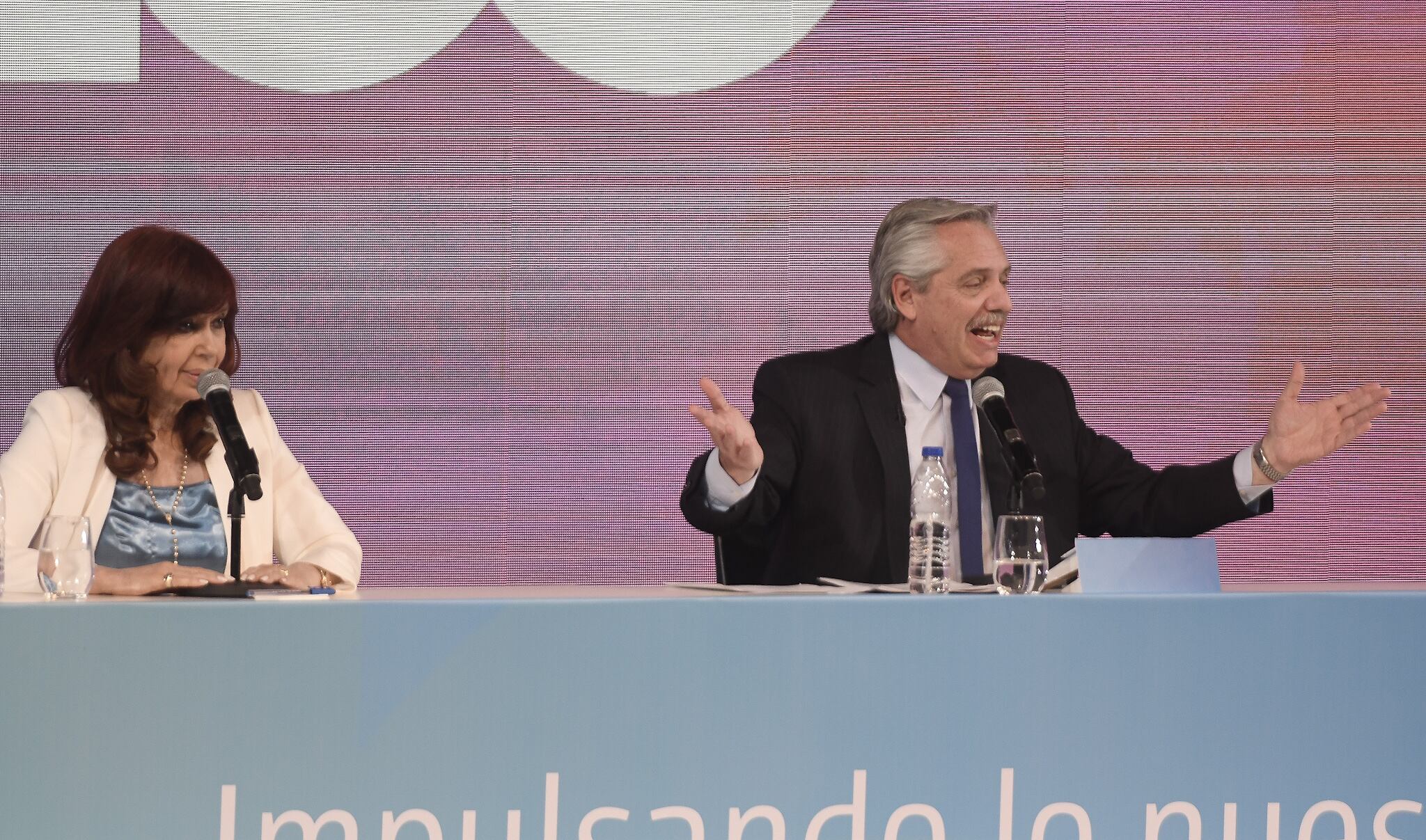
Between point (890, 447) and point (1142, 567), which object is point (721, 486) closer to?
point (890, 447)

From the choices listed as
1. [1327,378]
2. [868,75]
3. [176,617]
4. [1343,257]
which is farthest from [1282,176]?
[176,617]

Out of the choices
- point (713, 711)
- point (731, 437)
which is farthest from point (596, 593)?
point (731, 437)

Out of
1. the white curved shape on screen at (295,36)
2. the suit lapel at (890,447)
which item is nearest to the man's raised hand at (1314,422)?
the suit lapel at (890,447)

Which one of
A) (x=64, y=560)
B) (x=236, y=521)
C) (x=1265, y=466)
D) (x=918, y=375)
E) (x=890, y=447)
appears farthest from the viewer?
(x=918, y=375)

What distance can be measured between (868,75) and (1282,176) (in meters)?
1.14

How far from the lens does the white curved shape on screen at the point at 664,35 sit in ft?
12.7

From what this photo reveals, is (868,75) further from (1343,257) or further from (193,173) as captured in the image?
(193,173)

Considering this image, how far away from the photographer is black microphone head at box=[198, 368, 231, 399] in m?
2.41

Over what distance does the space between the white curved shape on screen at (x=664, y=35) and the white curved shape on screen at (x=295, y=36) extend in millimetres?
343

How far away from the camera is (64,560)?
79.0 inches

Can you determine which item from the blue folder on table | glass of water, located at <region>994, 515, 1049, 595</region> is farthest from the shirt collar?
the blue folder on table

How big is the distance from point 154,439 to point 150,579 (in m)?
0.80

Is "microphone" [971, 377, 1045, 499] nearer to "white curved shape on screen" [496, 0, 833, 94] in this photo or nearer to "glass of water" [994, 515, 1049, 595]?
"glass of water" [994, 515, 1049, 595]

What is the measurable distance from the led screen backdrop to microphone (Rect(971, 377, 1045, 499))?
5.00ft
